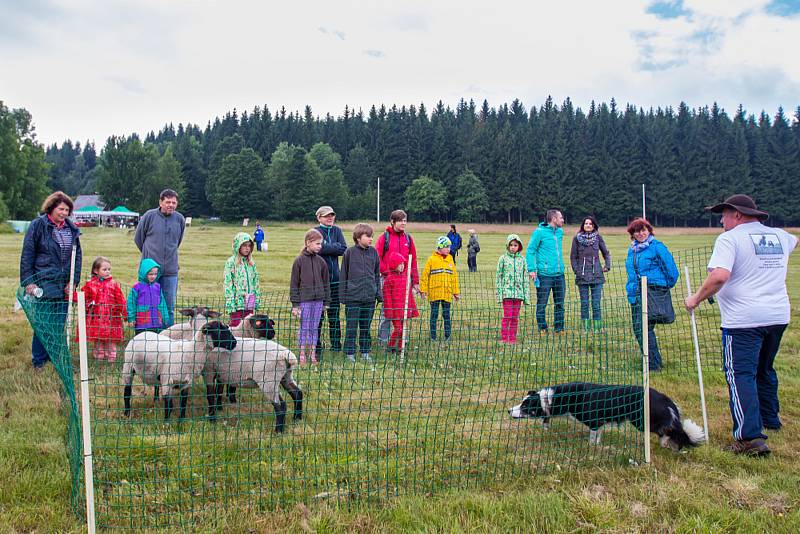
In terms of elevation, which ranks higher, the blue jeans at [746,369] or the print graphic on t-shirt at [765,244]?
the print graphic on t-shirt at [765,244]

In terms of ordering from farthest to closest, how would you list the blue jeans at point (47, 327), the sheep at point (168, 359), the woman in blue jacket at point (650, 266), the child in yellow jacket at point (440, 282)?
the child in yellow jacket at point (440, 282)
the woman in blue jacket at point (650, 266)
the sheep at point (168, 359)
the blue jeans at point (47, 327)

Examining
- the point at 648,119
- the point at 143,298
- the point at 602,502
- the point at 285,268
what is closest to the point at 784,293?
the point at 602,502

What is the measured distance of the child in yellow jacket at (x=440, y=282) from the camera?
8188 mm

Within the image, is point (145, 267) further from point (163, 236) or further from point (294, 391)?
point (294, 391)

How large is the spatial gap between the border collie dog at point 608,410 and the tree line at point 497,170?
72.5 metres

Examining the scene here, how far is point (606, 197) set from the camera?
81250 mm

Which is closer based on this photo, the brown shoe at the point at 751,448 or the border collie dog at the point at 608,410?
the brown shoe at the point at 751,448

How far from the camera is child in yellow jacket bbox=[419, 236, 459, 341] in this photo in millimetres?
8188

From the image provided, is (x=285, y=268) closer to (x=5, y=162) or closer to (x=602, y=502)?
(x=602, y=502)

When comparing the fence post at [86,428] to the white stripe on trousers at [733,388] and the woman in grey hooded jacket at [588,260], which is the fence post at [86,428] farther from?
the woman in grey hooded jacket at [588,260]

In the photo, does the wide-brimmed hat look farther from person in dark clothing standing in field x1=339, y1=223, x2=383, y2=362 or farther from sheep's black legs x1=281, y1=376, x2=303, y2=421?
person in dark clothing standing in field x1=339, y1=223, x2=383, y2=362

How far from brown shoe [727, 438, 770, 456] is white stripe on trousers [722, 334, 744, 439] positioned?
6 centimetres

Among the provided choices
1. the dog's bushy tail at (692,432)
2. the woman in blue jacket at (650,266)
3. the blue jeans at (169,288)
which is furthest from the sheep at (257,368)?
the woman in blue jacket at (650,266)

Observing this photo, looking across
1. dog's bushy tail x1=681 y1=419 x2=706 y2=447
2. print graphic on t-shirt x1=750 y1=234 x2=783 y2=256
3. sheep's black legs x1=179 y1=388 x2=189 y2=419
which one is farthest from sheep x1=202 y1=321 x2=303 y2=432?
print graphic on t-shirt x1=750 y1=234 x2=783 y2=256
